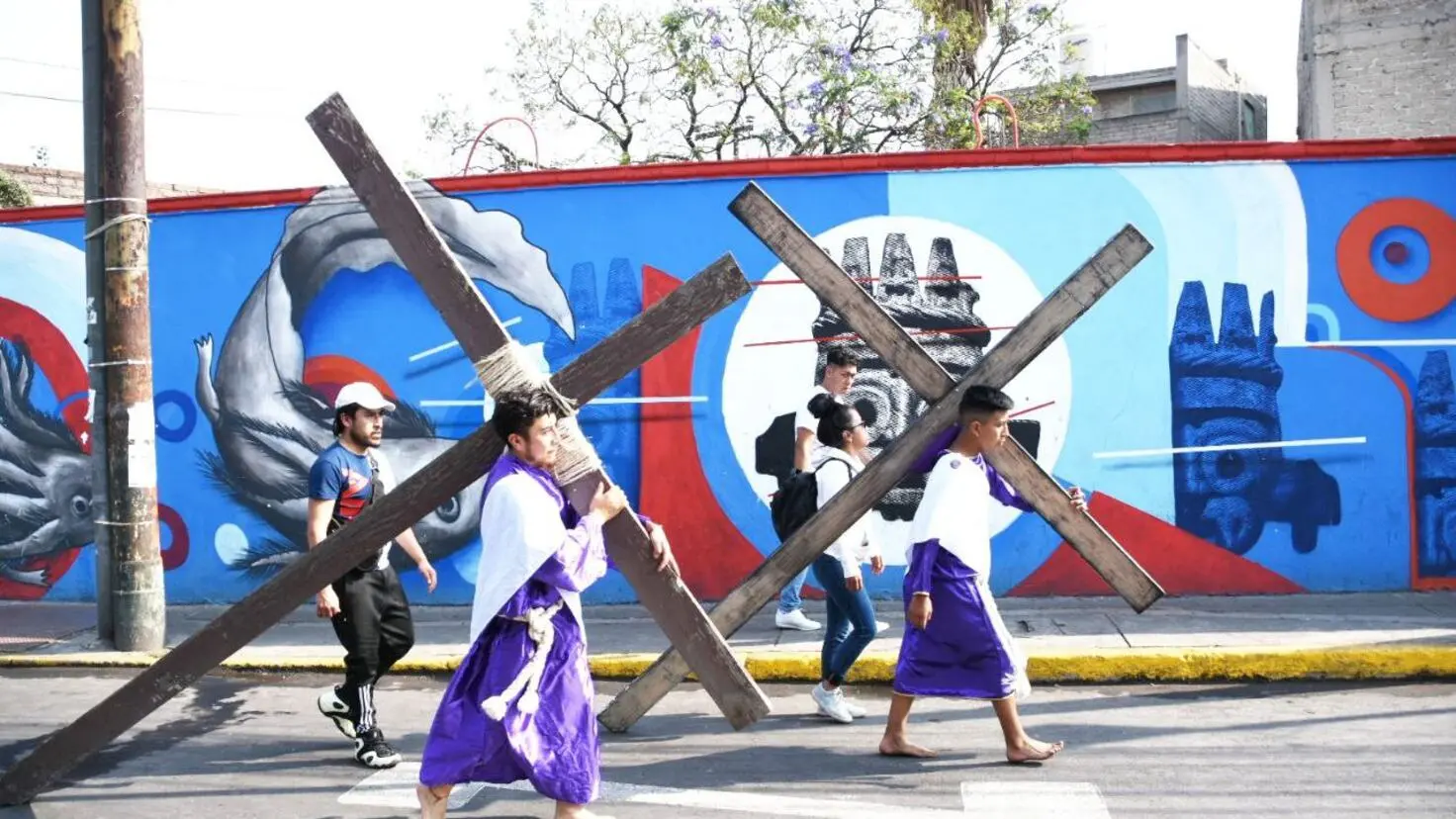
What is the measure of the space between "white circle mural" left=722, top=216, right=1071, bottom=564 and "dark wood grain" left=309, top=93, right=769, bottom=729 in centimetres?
506

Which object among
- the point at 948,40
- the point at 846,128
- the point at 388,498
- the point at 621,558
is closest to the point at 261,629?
the point at 388,498

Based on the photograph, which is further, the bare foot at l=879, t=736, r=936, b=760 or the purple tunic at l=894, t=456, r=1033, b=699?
the bare foot at l=879, t=736, r=936, b=760

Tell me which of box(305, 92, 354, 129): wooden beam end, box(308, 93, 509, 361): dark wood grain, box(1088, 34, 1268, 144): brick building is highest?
box(1088, 34, 1268, 144): brick building

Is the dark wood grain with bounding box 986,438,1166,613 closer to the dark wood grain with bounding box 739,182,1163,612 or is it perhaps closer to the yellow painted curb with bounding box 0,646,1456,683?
the dark wood grain with bounding box 739,182,1163,612

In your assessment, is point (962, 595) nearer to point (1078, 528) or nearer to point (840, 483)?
point (1078, 528)

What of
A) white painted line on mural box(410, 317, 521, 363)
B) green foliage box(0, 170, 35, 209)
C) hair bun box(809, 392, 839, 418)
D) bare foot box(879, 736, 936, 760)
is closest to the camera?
bare foot box(879, 736, 936, 760)

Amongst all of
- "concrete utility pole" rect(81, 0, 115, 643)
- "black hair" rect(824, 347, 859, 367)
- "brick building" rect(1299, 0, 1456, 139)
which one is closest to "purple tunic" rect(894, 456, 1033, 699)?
"black hair" rect(824, 347, 859, 367)

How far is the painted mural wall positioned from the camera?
9.59 metres

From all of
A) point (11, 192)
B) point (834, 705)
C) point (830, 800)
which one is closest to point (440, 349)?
point (834, 705)

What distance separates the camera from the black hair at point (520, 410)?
177 inches

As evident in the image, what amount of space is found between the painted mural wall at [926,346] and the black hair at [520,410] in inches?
210

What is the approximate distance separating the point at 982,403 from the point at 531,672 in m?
2.29

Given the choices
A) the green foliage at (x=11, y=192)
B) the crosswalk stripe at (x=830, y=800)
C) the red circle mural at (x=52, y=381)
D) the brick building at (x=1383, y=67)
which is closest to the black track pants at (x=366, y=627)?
the crosswalk stripe at (x=830, y=800)

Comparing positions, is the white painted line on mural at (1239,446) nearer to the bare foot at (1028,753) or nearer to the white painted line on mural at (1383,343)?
the white painted line on mural at (1383,343)
